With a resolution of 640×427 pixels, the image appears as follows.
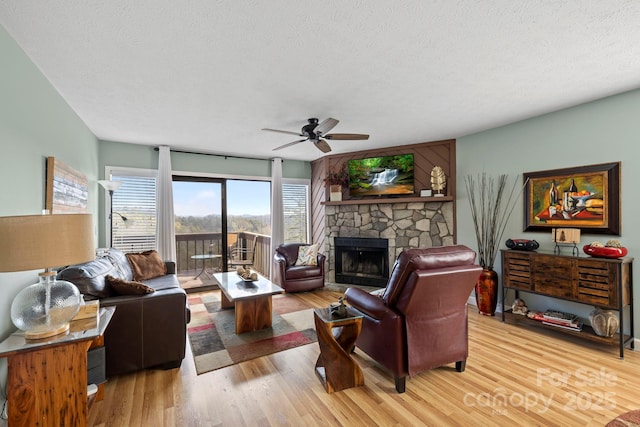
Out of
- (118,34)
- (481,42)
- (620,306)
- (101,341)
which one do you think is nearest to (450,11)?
(481,42)

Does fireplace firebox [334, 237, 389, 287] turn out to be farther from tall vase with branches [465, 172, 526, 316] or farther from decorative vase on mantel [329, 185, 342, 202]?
tall vase with branches [465, 172, 526, 316]

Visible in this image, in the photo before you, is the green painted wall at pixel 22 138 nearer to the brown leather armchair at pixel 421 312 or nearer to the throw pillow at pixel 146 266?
the throw pillow at pixel 146 266

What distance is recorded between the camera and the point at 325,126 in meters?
3.02

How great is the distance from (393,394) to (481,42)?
2.65 metres

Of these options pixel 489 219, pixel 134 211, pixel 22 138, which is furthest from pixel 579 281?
pixel 134 211

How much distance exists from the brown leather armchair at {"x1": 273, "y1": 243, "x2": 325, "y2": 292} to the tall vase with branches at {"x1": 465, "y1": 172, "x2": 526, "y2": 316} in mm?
2527

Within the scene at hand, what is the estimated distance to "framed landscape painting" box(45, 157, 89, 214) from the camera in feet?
7.90

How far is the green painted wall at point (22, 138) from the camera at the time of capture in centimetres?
176

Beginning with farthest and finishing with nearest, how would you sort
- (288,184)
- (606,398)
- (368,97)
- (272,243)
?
(288,184) < (272,243) < (368,97) < (606,398)

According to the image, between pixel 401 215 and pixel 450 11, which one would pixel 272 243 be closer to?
pixel 401 215

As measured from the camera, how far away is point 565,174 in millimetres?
3322

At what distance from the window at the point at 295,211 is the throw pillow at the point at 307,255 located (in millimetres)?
801

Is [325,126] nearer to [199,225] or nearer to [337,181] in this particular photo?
[337,181]

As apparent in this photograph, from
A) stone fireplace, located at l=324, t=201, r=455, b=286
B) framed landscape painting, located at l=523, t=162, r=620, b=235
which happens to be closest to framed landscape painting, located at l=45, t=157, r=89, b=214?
stone fireplace, located at l=324, t=201, r=455, b=286
